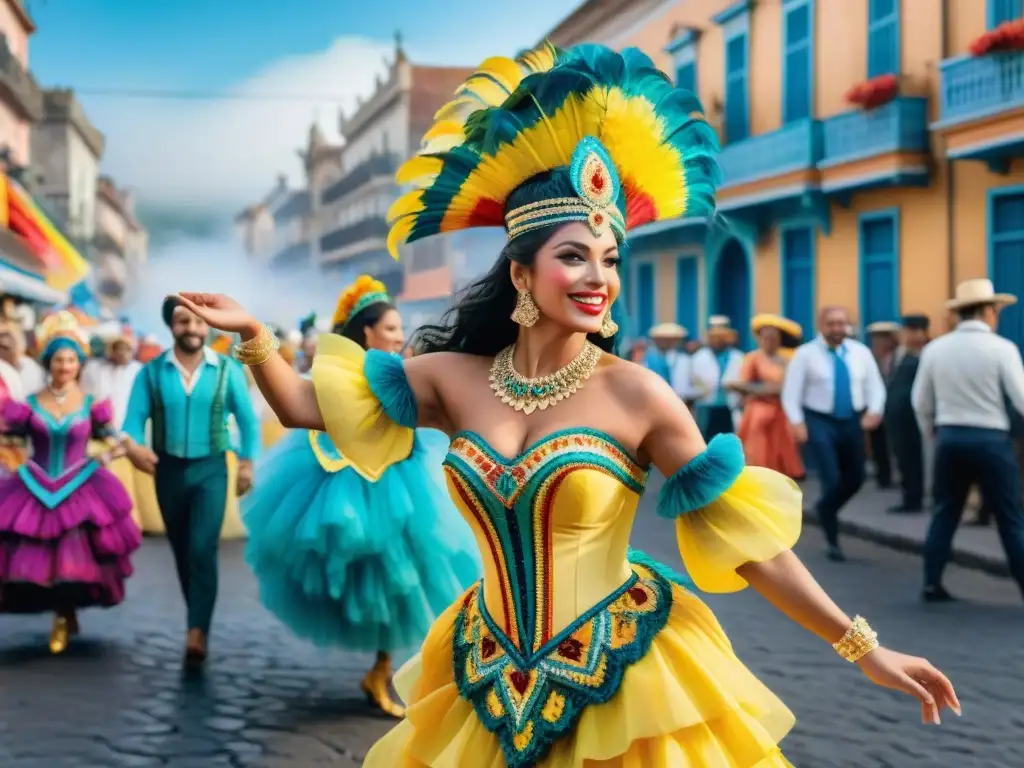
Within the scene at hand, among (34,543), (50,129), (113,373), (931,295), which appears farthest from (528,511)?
(50,129)

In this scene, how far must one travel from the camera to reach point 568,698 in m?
3.04

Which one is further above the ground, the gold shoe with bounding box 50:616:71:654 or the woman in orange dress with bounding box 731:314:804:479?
the woman in orange dress with bounding box 731:314:804:479

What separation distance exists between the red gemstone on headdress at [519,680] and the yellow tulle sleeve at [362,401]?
0.60 m

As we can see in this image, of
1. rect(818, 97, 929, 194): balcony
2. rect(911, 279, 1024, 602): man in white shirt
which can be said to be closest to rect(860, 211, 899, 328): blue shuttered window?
rect(818, 97, 929, 194): balcony

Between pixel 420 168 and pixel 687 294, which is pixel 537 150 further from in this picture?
pixel 687 294

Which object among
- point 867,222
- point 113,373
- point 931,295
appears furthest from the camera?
point 867,222

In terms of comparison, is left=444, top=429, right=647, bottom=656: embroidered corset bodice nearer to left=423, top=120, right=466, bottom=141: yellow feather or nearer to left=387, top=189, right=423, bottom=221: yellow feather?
left=387, top=189, right=423, bottom=221: yellow feather

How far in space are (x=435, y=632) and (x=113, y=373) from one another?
11695 mm

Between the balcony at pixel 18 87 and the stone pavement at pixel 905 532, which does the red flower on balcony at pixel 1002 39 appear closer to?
the stone pavement at pixel 905 532

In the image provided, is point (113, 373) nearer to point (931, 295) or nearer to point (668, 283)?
point (931, 295)

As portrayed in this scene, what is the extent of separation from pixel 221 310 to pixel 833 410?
26.0 feet

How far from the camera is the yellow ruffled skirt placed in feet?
9.77

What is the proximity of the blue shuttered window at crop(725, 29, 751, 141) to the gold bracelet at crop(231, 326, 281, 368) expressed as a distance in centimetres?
1944

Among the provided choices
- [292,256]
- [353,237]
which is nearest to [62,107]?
[292,256]
